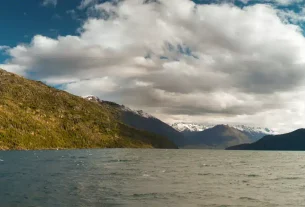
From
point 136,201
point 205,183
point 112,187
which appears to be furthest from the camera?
point 205,183

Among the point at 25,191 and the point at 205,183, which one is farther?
the point at 205,183

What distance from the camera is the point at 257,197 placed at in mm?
55594

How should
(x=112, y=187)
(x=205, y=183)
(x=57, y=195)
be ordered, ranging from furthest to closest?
1. (x=205, y=183)
2. (x=112, y=187)
3. (x=57, y=195)

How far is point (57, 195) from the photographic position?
53938 millimetres

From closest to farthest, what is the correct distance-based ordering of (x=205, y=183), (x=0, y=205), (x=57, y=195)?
1. (x=0, y=205)
2. (x=57, y=195)
3. (x=205, y=183)

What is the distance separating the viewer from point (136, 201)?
4959cm

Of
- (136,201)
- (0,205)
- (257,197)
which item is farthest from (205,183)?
(0,205)

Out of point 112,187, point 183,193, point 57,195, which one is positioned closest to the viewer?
point 57,195

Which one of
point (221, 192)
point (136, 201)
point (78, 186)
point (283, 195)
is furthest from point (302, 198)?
point (78, 186)

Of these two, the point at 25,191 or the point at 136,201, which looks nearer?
the point at 136,201

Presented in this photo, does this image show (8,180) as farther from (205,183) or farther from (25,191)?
(205,183)

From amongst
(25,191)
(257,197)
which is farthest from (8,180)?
(257,197)

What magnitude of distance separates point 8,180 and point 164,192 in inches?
1438

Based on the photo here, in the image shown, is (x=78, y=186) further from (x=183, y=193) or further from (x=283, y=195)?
(x=283, y=195)
